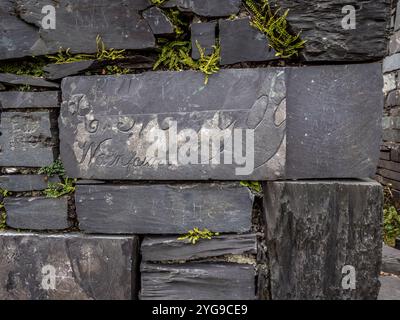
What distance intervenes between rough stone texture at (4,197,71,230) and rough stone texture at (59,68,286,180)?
227 mm

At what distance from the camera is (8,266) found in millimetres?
1734

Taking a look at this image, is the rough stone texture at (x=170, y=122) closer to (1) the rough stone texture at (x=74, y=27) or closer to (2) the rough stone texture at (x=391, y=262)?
(1) the rough stone texture at (x=74, y=27)

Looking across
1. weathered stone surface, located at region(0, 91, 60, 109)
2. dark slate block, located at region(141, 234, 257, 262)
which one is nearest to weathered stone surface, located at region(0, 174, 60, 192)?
weathered stone surface, located at region(0, 91, 60, 109)

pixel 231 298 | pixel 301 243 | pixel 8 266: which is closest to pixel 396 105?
pixel 301 243

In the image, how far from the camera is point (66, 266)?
67.1 inches

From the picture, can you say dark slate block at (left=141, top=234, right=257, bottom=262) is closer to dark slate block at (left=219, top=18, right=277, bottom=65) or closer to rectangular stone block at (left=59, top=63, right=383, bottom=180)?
rectangular stone block at (left=59, top=63, right=383, bottom=180)

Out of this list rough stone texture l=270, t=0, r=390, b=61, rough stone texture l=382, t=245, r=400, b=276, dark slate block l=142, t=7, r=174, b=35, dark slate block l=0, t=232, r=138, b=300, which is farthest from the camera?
rough stone texture l=382, t=245, r=400, b=276

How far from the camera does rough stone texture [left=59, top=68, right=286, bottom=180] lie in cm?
152

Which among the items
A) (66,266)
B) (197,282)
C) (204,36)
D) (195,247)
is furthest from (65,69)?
(197,282)

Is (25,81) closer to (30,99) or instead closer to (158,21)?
(30,99)

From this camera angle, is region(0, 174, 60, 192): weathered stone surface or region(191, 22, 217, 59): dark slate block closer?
region(191, 22, 217, 59): dark slate block

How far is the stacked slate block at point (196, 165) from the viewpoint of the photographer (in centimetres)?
150

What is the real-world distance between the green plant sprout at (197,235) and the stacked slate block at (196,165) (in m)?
0.03
